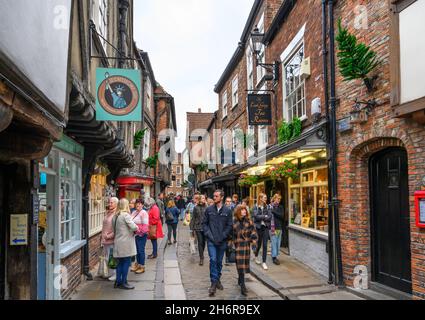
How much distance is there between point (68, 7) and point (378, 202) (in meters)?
5.83

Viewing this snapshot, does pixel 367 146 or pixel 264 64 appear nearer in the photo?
pixel 367 146

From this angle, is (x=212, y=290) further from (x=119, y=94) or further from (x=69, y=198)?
(x=119, y=94)

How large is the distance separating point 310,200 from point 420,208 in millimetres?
4718

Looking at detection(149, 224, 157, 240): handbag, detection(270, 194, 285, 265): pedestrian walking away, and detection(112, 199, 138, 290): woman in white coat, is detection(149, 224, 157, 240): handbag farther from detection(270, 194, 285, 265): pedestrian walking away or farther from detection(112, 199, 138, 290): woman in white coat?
detection(270, 194, 285, 265): pedestrian walking away

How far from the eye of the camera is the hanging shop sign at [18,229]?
15.0ft

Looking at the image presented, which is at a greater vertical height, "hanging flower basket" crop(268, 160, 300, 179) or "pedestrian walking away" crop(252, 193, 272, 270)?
"hanging flower basket" crop(268, 160, 300, 179)

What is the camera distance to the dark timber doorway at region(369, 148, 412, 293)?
6336 mm

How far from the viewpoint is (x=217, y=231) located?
7406mm

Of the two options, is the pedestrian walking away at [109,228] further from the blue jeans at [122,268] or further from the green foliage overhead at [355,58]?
the green foliage overhead at [355,58]

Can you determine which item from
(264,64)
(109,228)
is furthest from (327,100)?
(109,228)

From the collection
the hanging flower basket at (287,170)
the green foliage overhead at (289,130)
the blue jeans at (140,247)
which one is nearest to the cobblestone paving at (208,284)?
the blue jeans at (140,247)

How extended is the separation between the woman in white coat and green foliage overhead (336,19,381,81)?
15.0 ft

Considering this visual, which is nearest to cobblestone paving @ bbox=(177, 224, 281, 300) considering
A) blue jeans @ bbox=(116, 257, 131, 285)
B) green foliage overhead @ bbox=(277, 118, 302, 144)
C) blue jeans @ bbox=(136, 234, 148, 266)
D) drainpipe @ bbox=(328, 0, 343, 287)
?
blue jeans @ bbox=(136, 234, 148, 266)

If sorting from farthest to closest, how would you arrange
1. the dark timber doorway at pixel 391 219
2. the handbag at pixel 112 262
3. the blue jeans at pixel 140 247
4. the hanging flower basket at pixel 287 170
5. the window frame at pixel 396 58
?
the hanging flower basket at pixel 287 170 → the blue jeans at pixel 140 247 → the handbag at pixel 112 262 → the dark timber doorway at pixel 391 219 → the window frame at pixel 396 58
